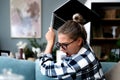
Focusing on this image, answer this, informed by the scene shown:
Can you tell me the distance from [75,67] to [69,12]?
0.56 metres

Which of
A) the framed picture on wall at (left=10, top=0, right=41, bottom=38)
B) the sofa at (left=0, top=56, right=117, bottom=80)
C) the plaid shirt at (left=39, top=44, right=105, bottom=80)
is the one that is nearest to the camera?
the plaid shirt at (left=39, top=44, right=105, bottom=80)

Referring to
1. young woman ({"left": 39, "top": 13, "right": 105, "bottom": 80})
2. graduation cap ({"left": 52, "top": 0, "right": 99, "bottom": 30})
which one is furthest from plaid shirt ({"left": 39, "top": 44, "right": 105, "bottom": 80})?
graduation cap ({"left": 52, "top": 0, "right": 99, "bottom": 30})

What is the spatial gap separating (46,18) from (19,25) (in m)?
0.52

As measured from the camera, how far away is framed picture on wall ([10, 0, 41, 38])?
4277mm

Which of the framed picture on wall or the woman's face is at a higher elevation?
the framed picture on wall

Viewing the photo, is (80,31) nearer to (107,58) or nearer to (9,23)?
(107,58)

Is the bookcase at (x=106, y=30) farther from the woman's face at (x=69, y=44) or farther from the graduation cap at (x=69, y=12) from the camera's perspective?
the woman's face at (x=69, y=44)

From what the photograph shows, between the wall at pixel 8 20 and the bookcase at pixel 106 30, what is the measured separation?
0.44m

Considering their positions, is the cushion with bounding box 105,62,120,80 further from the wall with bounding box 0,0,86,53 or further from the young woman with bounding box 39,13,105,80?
the wall with bounding box 0,0,86,53

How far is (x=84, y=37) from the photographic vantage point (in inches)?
52.8

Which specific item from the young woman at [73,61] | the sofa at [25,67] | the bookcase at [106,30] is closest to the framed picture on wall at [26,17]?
the bookcase at [106,30]

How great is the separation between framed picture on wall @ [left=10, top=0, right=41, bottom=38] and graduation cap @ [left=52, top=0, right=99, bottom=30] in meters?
2.65

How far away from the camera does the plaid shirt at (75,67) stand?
1242 millimetres

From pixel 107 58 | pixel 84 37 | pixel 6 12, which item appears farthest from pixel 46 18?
pixel 84 37
